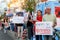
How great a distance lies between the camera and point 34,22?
248 cm

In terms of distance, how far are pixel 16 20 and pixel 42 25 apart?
0.49m

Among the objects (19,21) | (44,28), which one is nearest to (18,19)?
(19,21)

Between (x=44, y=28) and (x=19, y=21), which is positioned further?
(x=19, y=21)

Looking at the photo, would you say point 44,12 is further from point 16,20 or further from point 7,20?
point 7,20

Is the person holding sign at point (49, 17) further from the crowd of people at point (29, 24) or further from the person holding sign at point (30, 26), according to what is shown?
the person holding sign at point (30, 26)

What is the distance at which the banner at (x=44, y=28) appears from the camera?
234 cm

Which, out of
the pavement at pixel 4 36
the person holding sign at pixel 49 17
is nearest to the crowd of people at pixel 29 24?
the person holding sign at pixel 49 17

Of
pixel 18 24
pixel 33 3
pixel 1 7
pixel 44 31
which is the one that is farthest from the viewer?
pixel 1 7

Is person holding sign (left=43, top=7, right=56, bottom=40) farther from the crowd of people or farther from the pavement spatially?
the pavement

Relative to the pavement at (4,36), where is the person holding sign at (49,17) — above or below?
above

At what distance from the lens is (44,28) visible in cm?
236

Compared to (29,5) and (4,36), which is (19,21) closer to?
(29,5)

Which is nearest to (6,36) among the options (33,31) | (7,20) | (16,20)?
(7,20)

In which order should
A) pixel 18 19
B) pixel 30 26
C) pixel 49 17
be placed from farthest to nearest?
1. pixel 18 19
2. pixel 30 26
3. pixel 49 17
